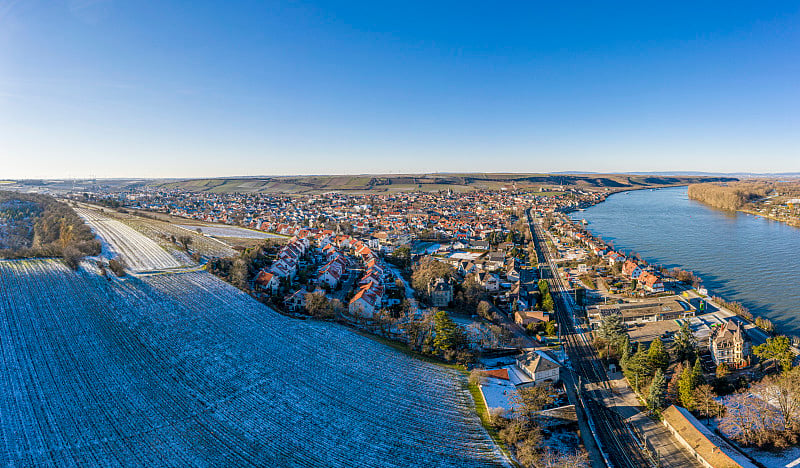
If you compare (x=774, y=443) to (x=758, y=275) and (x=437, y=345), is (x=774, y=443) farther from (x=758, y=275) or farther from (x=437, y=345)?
(x=758, y=275)

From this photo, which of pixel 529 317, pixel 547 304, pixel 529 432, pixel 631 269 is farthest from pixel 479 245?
pixel 529 432

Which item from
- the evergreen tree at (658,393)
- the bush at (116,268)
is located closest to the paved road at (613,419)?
the evergreen tree at (658,393)

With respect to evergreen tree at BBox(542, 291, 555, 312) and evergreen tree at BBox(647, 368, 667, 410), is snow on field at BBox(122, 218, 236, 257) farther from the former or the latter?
evergreen tree at BBox(647, 368, 667, 410)

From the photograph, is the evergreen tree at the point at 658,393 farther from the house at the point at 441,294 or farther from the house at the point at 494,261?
the house at the point at 494,261

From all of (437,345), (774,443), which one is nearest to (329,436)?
(437,345)

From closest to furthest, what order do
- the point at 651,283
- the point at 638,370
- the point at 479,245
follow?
1. the point at 638,370
2. the point at 651,283
3. the point at 479,245

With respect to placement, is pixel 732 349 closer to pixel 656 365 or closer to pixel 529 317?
pixel 656 365

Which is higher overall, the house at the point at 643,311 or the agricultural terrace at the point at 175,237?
the agricultural terrace at the point at 175,237
